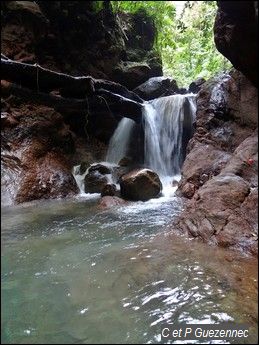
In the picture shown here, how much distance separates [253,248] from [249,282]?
3.01 feet

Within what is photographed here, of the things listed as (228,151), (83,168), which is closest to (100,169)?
(83,168)

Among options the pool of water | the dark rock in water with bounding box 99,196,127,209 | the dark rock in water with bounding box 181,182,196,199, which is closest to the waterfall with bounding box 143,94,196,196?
the dark rock in water with bounding box 181,182,196,199

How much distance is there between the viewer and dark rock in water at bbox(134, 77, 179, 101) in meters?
14.1

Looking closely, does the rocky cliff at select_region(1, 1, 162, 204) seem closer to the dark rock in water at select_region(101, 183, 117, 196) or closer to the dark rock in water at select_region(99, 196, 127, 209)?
the dark rock in water at select_region(101, 183, 117, 196)

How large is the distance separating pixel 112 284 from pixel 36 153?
6.71 metres

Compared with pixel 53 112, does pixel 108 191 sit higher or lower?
lower

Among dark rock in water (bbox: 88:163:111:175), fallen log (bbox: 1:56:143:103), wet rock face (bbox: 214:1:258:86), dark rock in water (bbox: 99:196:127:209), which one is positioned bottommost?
dark rock in water (bbox: 99:196:127:209)

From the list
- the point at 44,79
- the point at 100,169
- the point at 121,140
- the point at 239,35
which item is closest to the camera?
the point at 239,35

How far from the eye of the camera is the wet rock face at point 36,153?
816 centimetres

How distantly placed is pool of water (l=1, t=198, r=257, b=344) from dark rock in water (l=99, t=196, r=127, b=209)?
197 cm

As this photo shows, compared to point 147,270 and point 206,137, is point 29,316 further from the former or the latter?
point 206,137

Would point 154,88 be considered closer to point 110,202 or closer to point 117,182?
point 117,182

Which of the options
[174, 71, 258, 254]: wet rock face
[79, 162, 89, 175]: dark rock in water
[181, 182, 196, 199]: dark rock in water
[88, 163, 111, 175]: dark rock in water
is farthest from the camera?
[79, 162, 89, 175]: dark rock in water

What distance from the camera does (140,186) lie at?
813 cm
